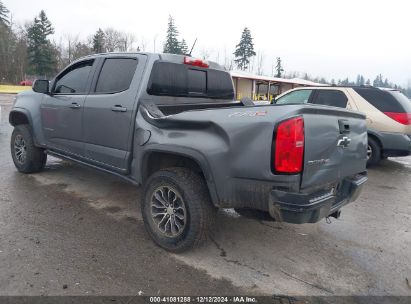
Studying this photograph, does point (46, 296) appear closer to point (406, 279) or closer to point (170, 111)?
point (170, 111)

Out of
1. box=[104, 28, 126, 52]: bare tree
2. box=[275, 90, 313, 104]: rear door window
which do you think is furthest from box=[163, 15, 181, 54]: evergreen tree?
box=[275, 90, 313, 104]: rear door window

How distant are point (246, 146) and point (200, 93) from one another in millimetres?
1916

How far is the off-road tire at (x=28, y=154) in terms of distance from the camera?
5.43 meters

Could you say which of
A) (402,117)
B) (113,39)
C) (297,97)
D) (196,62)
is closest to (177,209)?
(196,62)

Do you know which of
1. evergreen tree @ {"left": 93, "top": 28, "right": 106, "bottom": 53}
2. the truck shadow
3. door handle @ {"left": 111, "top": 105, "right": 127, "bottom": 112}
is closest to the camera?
the truck shadow

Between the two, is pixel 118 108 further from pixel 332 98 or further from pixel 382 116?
pixel 382 116

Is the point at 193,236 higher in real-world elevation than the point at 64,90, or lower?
lower

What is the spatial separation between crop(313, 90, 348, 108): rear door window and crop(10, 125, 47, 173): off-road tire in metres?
5.85

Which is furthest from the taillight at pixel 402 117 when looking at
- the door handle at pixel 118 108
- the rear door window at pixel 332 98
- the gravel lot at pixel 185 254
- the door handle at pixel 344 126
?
the door handle at pixel 118 108

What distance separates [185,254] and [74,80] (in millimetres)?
2973

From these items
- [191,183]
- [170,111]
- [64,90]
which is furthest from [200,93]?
[64,90]

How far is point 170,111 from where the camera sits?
153 inches

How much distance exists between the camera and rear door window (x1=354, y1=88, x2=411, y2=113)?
672 cm

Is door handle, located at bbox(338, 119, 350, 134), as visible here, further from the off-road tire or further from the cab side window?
the off-road tire
